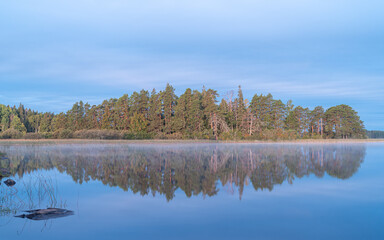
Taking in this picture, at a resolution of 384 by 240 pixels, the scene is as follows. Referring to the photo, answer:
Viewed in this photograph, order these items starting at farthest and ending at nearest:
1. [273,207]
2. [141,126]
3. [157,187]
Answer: [141,126]
[157,187]
[273,207]

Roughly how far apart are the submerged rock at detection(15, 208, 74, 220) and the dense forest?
45.2 metres

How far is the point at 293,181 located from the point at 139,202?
596 cm

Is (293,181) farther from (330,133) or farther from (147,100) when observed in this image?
(330,133)

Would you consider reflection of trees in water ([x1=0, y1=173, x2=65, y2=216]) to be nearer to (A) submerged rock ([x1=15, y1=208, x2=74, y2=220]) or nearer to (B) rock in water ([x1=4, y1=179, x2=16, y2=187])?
(B) rock in water ([x1=4, y1=179, x2=16, y2=187])

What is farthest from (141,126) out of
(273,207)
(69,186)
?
(273,207)

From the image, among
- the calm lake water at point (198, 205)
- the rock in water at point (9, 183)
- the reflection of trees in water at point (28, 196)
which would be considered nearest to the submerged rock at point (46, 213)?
the calm lake water at point (198, 205)

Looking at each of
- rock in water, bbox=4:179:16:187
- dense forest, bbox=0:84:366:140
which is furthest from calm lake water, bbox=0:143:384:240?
dense forest, bbox=0:84:366:140

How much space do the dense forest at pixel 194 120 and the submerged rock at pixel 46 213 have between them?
45.2 meters

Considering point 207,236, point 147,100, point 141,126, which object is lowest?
point 207,236

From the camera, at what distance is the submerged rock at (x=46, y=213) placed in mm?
6836

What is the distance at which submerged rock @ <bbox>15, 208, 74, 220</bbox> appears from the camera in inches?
269

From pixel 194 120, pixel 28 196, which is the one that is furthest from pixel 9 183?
pixel 194 120

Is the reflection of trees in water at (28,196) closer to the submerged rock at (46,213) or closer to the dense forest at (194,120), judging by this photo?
the submerged rock at (46,213)

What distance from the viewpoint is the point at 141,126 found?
5506 centimetres
